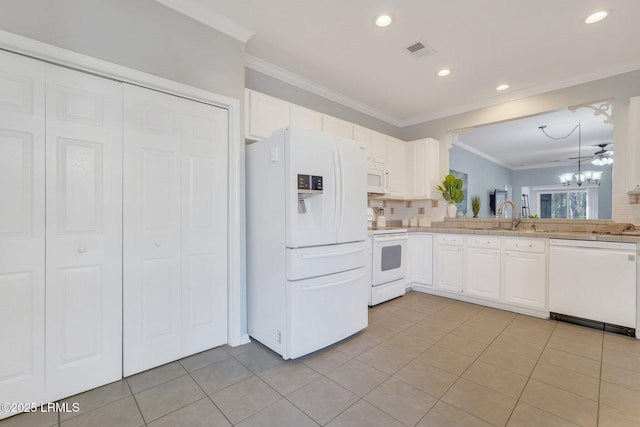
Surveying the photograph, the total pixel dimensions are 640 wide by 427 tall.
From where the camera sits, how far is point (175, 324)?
7.17ft

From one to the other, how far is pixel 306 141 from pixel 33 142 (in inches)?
66.6

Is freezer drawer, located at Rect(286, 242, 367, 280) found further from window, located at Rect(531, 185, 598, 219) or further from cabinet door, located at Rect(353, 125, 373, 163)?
window, located at Rect(531, 185, 598, 219)

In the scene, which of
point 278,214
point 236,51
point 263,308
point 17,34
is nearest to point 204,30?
point 236,51

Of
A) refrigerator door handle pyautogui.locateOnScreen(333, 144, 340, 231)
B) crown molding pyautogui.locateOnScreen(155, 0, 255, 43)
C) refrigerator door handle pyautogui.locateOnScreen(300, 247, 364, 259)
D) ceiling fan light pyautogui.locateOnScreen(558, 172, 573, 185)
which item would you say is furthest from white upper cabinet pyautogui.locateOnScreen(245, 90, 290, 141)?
ceiling fan light pyautogui.locateOnScreen(558, 172, 573, 185)

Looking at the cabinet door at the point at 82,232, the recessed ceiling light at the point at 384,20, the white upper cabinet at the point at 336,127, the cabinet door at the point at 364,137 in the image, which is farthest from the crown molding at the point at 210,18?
the cabinet door at the point at 364,137

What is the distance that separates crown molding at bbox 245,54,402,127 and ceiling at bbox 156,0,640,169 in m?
0.01

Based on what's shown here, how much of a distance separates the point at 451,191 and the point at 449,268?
47.8 inches

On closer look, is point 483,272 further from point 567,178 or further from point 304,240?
point 567,178

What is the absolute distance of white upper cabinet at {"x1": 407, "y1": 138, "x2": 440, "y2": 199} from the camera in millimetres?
4395

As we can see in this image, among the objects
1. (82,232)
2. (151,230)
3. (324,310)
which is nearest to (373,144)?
(324,310)

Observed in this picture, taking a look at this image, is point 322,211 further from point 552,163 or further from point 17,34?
point 552,163

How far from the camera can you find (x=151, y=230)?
2.07 m

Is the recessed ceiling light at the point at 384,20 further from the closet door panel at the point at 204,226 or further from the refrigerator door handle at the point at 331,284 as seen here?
the refrigerator door handle at the point at 331,284

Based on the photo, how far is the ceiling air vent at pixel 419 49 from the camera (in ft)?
8.74
